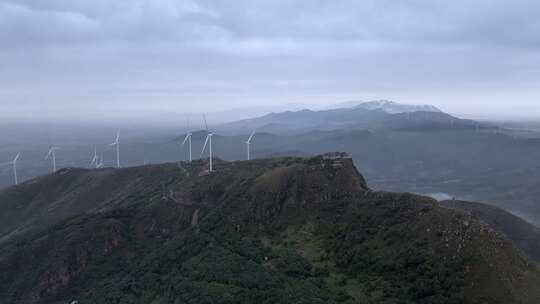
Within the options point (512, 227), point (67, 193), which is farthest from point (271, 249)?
point (67, 193)

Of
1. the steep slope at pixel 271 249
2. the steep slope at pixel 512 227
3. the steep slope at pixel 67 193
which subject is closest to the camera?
the steep slope at pixel 271 249

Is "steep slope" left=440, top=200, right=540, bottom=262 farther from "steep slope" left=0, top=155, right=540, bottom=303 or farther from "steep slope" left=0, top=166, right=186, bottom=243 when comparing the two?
"steep slope" left=0, top=166, right=186, bottom=243

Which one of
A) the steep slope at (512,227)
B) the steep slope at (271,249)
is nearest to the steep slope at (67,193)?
the steep slope at (271,249)

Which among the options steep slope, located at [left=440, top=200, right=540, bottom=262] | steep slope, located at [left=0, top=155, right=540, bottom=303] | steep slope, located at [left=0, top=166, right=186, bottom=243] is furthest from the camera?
steep slope, located at [left=0, top=166, right=186, bottom=243]

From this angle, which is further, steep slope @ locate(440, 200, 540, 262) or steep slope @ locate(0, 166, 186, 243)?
steep slope @ locate(0, 166, 186, 243)

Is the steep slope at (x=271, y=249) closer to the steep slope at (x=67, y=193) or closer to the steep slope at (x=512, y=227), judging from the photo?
the steep slope at (x=67, y=193)

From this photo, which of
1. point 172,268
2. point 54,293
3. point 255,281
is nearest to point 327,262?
point 255,281

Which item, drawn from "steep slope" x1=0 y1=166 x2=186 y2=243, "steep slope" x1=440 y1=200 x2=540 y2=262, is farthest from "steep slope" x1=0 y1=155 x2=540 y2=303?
"steep slope" x1=440 y1=200 x2=540 y2=262

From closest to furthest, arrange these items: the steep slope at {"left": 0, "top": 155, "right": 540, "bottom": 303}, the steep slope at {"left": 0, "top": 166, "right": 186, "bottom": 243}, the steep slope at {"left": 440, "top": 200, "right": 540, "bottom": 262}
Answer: the steep slope at {"left": 0, "top": 155, "right": 540, "bottom": 303}
the steep slope at {"left": 440, "top": 200, "right": 540, "bottom": 262}
the steep slope at {"left": 0, "top": 166, "right": 186, "bottom": 243}
